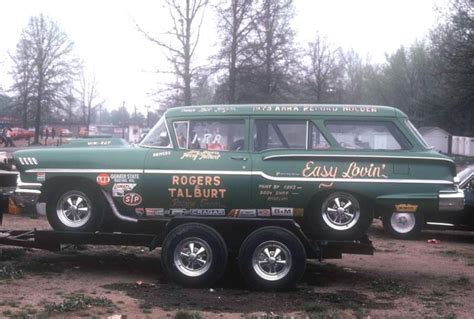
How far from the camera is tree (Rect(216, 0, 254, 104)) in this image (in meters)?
29.9

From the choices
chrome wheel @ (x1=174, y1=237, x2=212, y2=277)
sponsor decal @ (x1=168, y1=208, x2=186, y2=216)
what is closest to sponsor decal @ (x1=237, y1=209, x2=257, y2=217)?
chrome wheel @ (x1=174, y1=237, x2=212, y2=277)

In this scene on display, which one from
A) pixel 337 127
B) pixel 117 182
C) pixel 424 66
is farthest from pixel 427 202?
pixel 424 66

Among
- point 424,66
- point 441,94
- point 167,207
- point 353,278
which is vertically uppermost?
point 424,66

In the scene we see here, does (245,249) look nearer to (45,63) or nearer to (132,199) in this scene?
(132,199)

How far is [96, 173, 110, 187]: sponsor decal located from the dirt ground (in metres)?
1.28

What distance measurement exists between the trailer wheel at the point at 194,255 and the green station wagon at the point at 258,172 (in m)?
0.33

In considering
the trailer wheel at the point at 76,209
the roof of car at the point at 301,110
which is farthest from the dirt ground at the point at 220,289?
the roof of car at the point at 301,110

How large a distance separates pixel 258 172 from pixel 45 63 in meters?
56.0

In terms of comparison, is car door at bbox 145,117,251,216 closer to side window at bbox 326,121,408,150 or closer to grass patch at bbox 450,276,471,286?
side window at bbox 326,121,408,150

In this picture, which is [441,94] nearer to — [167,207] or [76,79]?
[76,79]

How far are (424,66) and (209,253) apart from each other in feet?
198

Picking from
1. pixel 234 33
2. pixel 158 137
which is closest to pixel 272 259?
pixel 158 137

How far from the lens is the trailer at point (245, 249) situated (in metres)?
8.07

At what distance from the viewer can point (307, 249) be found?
820 cm
